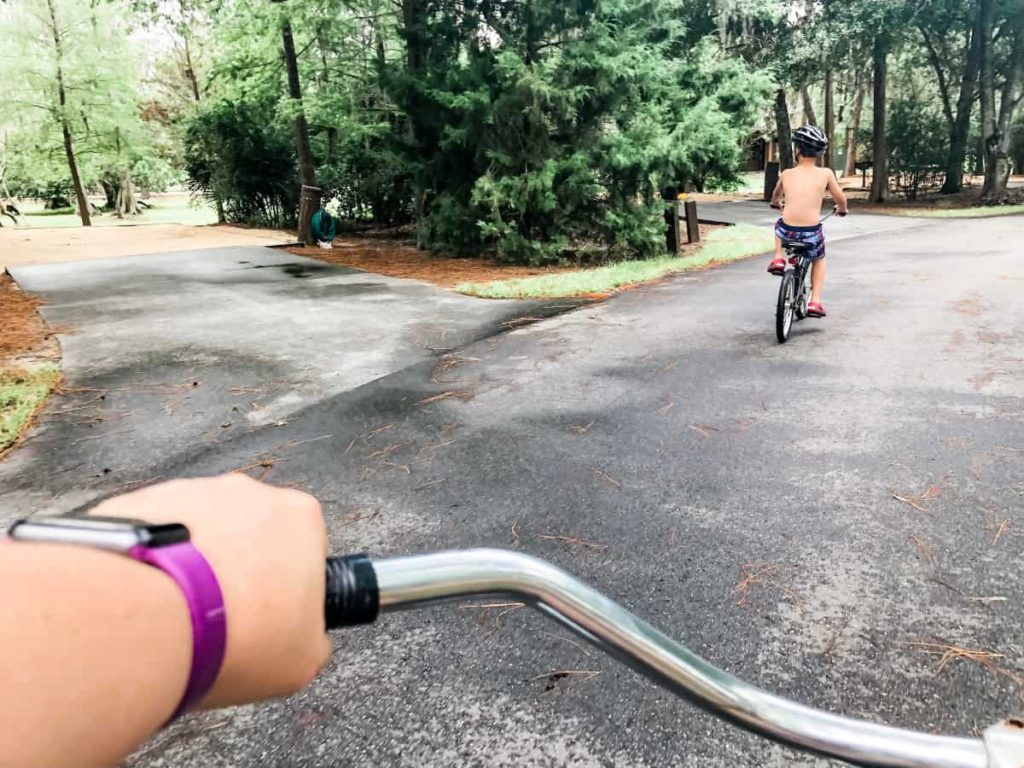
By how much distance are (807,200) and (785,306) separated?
3.89 ft

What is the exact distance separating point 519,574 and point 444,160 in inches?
544

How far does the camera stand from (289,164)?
2322 centimetres

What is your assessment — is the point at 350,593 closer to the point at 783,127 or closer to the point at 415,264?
the point at 415,264

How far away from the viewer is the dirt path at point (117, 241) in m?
18.6

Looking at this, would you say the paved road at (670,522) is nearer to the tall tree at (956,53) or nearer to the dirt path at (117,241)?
the dirt path at (117,241)

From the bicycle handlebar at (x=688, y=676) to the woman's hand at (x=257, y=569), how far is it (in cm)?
19

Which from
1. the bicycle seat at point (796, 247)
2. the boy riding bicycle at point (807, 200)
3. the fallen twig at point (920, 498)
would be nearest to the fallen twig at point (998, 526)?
the fallen twig at point (920, 498)

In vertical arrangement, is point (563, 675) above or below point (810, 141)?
below

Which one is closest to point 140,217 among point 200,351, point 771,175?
point 771,175

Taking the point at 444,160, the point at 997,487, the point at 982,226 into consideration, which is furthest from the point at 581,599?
the point at 982,226

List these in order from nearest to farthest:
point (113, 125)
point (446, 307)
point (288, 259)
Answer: point (446, 307) → point (288, 259) → point (113, 125)

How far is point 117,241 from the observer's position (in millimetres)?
22297

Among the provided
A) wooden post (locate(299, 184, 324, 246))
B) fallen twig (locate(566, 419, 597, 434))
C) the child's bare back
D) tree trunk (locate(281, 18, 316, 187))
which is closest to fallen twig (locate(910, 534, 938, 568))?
fallen twig (locate(566, 419, 597, 434))

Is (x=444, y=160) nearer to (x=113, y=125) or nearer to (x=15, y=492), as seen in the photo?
(x=15, y=492)
